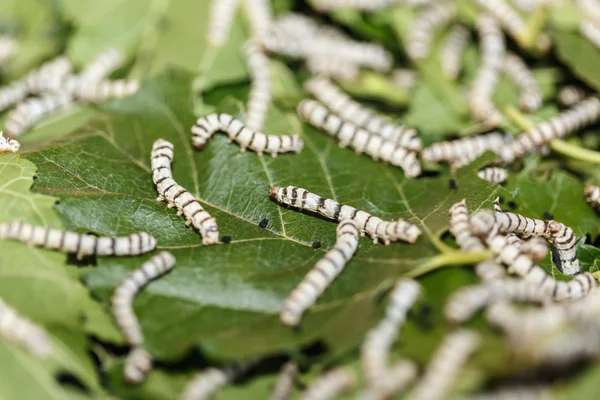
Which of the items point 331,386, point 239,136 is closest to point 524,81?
point 239,136

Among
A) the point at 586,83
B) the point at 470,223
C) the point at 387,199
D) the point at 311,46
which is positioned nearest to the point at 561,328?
the point at 470,223

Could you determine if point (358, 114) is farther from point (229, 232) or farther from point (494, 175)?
point (229, 232)

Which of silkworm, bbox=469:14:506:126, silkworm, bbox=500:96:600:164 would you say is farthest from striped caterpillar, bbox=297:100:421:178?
silkworm, bbox=469:14:506:126

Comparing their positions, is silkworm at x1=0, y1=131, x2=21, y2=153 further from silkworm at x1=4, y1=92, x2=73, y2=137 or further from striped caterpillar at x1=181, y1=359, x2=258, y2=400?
striped caterpillar at x1=181, y1=359, x2=258, y2=400

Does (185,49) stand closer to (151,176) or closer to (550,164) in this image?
(151,176)

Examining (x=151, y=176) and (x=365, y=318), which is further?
(x=151, y=176)
